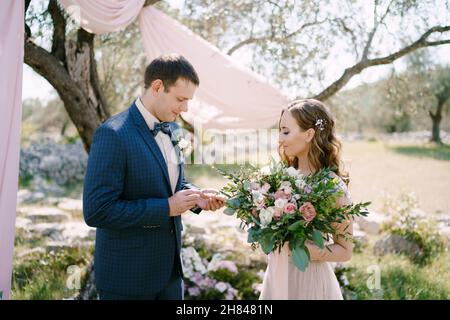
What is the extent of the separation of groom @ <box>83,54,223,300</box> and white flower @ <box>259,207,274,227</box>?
1.49ft

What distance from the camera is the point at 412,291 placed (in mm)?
4562

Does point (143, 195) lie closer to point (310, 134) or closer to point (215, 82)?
point (310, 134)

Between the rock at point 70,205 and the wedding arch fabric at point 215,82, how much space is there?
5087 millimetres

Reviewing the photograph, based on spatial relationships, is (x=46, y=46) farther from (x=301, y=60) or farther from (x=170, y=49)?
(x=301, y=60)

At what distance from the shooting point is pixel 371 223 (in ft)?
22.5

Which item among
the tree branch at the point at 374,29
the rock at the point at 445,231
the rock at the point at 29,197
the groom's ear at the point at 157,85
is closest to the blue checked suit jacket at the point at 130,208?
the groom's ear at the point at 157,85

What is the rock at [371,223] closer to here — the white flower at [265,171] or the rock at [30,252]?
the rock at [30,252]

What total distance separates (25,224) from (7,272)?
441 centimetres

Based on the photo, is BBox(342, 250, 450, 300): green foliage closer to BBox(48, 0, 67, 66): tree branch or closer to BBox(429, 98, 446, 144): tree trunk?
BBox(48, 0, 67, 66): tree branch

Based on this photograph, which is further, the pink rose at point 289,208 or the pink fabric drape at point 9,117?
the pink fabric drape at point 9,117

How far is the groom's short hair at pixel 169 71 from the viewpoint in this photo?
2508 mm

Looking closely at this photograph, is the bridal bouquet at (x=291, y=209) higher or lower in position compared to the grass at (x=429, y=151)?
lower

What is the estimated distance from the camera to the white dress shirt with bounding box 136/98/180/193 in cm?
256
